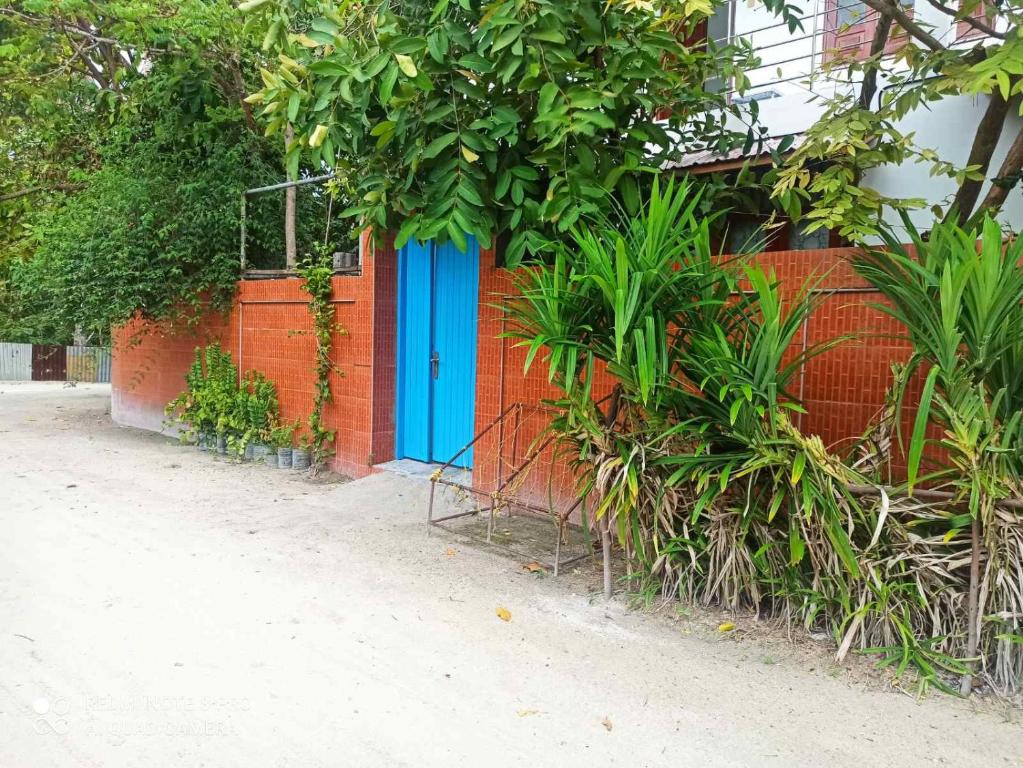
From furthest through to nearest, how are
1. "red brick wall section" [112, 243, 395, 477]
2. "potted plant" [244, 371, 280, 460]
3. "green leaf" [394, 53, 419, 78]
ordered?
"potted plant" [244, 371, 280, 460] → "red brick wall section" [112, 243, 395, 477] → "green leaf" [394, 53, 419, 78]

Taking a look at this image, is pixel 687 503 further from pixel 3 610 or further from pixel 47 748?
pixel 3 610

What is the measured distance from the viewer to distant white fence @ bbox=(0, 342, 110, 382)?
2406 cm

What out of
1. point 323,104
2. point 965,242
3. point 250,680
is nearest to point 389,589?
point 250,680

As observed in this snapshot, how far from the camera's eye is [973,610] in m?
3.48

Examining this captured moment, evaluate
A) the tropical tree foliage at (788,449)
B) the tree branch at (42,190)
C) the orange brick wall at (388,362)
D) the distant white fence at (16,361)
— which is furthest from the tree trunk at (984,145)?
the distant white fence at (16,361)

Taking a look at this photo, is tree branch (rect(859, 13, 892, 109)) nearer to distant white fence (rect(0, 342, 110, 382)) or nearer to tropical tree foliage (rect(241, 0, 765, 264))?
tropical tree foliage (rect(241, 0, 765, 264))

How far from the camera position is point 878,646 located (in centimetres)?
379

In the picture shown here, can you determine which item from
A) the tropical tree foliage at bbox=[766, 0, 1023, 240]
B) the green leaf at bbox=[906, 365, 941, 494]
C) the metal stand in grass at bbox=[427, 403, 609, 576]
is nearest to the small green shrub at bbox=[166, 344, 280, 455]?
the metal stand in grass at bbox=[427, 403, 609, 576]

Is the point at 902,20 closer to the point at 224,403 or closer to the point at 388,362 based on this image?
the point at 388,362

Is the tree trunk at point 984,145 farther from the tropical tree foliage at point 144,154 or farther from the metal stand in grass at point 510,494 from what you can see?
the tropical tree foliage at point 144,154

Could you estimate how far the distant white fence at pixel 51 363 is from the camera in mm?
24062

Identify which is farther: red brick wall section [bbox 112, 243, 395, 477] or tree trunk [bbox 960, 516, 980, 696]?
red brick wall section [bbox 112, 243, 395, 477]

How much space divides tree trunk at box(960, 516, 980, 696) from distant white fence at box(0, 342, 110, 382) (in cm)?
2477

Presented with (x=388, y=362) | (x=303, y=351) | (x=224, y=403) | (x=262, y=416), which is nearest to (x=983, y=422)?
(x=388, y=362)
